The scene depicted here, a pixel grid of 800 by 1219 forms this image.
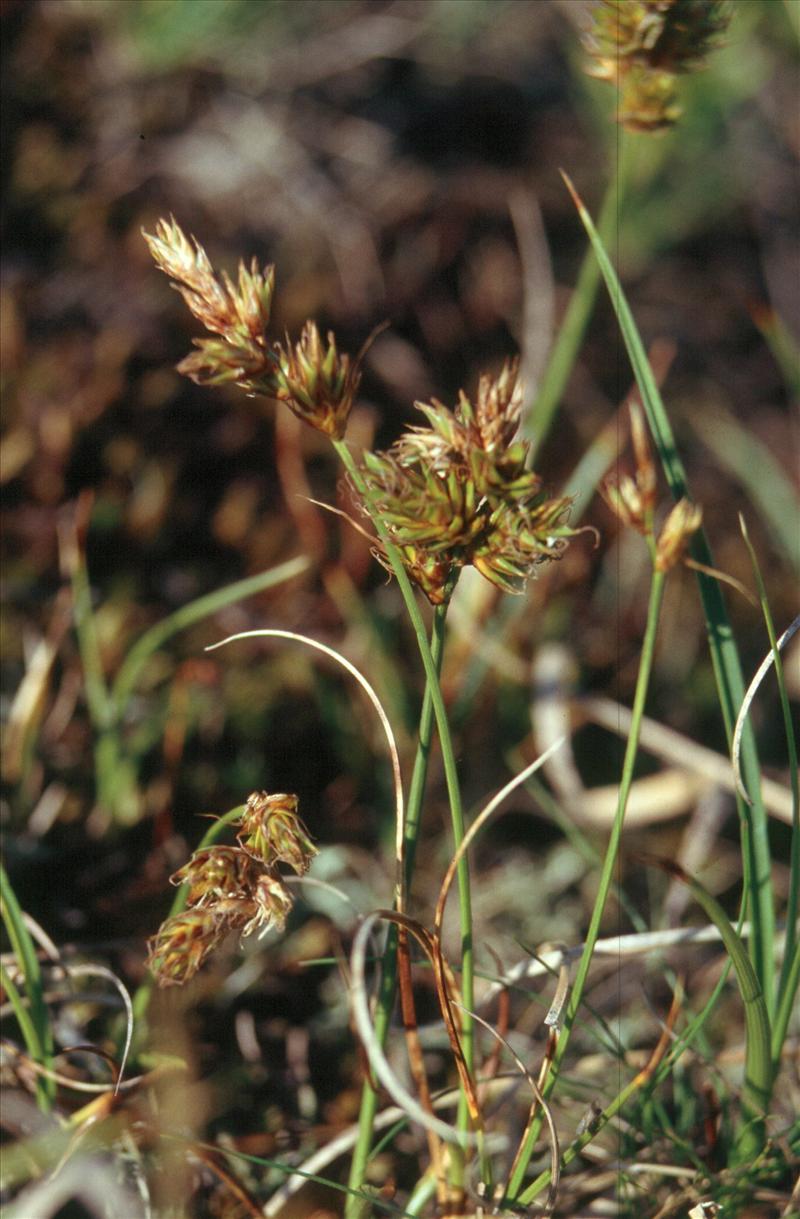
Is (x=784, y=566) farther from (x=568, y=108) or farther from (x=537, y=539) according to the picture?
(x=537, y=539)

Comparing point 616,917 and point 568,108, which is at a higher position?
point 568,108

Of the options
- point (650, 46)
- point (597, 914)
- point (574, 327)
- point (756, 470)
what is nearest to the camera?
point (597, 914)

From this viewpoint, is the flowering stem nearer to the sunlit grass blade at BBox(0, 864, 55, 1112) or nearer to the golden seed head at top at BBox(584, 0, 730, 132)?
the sunlit grass blade at BBox(0, 864, 55, 1112)

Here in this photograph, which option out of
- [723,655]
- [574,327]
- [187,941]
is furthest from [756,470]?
[187,941]

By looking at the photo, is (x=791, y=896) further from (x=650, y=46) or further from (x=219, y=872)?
(x=650, y=46)

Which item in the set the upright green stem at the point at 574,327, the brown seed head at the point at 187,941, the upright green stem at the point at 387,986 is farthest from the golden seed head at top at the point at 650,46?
the brown seed head at the point at 187,941

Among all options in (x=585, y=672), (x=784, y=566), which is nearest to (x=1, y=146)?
(x=585, y=672)
